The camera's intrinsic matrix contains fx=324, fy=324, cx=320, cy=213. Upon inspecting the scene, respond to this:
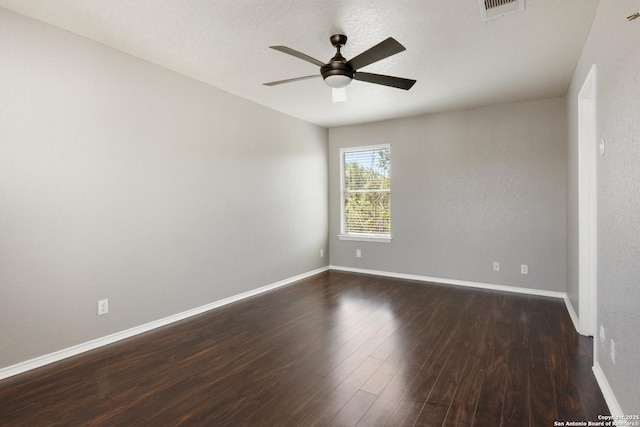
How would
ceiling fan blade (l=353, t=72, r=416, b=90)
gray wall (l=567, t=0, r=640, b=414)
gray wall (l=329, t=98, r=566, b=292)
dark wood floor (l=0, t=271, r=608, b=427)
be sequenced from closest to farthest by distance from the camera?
gray wall (l=567, t=0, r=640, b=414)
dark wood floor (l=0, t=271, r=608, b=427)
ceiling fan blade (l=353, t=72, r=416, b=90)
gray wall (l=329, t=98, r=566, b=292)

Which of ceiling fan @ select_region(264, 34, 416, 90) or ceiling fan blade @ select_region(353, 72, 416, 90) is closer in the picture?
ceiling fan @ select_region(264, 34, 416, 90)

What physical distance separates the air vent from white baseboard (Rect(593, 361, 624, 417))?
8.46 ft

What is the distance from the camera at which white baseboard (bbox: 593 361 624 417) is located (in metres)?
1.83

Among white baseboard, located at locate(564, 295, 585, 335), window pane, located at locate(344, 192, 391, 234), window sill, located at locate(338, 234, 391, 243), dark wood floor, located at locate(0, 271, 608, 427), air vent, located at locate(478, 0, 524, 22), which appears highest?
air vent, located at locate(478, 0, 524, 22)

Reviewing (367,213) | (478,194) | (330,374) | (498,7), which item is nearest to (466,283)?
(478,194)

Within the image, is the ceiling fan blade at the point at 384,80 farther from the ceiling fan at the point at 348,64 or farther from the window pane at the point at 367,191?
the window pane at the point at 367,191

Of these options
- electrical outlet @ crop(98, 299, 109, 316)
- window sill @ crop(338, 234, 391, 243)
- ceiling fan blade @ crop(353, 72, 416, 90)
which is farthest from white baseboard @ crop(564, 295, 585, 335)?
electrical outlet @ crop(98, 299, 109, 316)

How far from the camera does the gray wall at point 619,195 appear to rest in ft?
5.07

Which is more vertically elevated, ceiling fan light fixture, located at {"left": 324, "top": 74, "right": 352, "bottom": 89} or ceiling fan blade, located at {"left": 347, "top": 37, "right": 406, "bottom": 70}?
ceiling fan blade, located at {"left": 347, "top": 37, "right": 406, "bottom": 70}

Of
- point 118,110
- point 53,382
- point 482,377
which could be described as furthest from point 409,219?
point 53,382

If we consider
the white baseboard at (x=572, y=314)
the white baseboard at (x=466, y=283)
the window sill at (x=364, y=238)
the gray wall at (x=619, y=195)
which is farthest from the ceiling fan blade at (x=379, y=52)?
the white baseboard at (x=466, y=283)

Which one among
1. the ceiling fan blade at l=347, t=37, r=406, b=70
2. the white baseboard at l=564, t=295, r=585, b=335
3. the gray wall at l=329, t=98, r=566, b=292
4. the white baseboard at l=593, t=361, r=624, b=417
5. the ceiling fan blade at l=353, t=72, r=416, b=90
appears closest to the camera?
the white baseboard at l=593, t=361, r=624, b=417

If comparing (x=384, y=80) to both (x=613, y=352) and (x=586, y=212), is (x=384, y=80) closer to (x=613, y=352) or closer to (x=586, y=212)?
(x=586, y=212)

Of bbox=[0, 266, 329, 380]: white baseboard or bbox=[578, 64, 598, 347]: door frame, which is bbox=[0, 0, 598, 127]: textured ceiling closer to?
bbox=[578, 64, 598, 347]: door frame
